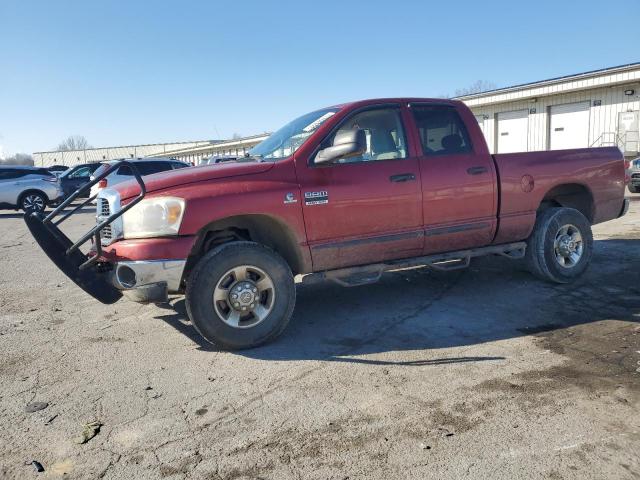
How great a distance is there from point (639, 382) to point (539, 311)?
173cm

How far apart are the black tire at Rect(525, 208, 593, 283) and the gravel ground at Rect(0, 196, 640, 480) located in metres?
0.19

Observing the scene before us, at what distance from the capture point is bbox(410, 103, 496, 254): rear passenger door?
530cm

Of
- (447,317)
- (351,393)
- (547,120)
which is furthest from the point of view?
(547,120)

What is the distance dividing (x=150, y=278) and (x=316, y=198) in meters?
1.55

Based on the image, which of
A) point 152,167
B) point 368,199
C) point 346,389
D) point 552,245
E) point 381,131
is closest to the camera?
point 346,389

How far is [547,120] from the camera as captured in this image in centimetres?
2570

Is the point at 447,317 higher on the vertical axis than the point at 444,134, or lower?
lower

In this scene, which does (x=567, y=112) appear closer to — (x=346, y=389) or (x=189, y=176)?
(x=189, y=176)

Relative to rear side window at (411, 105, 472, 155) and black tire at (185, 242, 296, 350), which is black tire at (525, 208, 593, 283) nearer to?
rear side window at (411, 105, 472, 155)

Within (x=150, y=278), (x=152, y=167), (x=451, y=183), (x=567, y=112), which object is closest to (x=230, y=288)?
(x=150, y=278)

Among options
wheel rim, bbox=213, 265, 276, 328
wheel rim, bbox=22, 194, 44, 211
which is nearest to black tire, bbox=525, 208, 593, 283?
wheel rim, bbox=213, 265, 276, 328

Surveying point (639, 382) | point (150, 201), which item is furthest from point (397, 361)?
point (150, 201)

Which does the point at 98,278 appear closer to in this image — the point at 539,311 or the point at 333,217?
the point at 333,217

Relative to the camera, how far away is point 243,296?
14.6 feet
